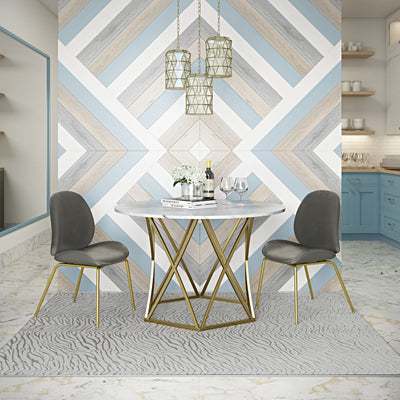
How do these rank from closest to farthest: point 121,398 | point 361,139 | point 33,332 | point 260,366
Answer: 1. point 121,398
2. point 260,366
3. point 33,332
4. point 361,139

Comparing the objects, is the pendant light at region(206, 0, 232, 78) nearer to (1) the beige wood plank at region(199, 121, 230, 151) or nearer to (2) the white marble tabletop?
(1) the beige wood plank at region(199, 121, 230, 151)

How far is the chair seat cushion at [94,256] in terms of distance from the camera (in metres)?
3.43

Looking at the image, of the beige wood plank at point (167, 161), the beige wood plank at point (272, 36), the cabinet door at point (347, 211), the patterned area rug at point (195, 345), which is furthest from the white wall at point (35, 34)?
the cabinet door at point (347, 211)

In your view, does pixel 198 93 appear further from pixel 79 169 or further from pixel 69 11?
pixel 69 11

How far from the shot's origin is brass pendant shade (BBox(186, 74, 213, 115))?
3670 millimetres

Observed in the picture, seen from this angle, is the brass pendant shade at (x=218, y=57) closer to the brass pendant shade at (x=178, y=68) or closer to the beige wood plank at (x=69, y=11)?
the brass pendant shade at (x=178, y=68)

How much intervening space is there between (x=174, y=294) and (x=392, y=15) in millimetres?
5150

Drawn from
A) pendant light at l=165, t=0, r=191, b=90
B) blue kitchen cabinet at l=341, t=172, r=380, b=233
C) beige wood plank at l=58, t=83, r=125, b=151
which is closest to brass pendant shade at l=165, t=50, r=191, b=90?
pendant light at l=165, t=0, r=191, b=90

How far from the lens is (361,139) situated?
24.5 ft

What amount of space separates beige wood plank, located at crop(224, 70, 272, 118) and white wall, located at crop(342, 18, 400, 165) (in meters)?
3.52

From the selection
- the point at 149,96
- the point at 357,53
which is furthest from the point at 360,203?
the point at 149,96

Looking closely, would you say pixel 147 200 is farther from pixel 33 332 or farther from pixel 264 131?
pixel 33 332

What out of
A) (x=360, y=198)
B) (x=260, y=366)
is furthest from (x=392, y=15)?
(x=260, y=366)

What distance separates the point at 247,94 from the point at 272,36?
1.62 feet
